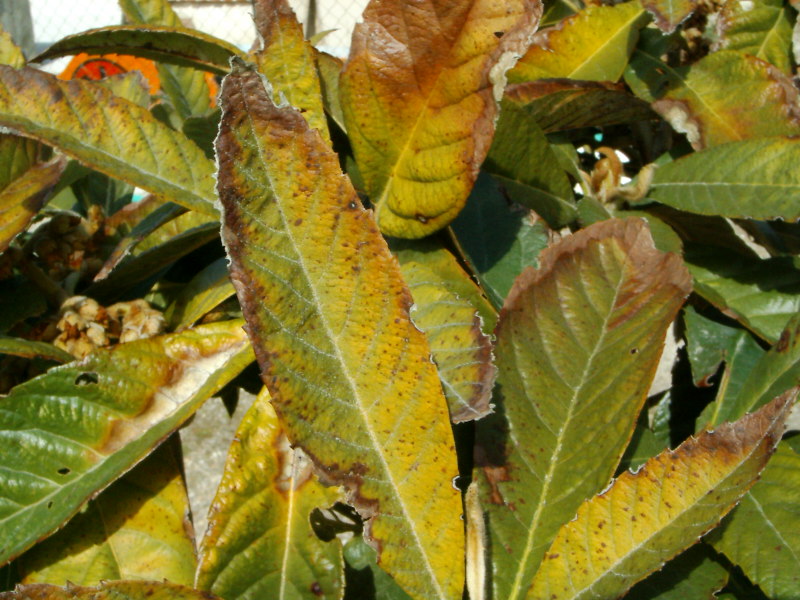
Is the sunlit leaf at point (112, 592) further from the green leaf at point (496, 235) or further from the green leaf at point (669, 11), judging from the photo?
the green leaf at point (669, 11)

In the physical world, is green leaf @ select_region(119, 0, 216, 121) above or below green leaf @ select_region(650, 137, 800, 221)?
above

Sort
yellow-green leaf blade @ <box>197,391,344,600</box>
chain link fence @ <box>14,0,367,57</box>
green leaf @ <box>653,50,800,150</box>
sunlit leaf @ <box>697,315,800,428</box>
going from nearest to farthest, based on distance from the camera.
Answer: yellow-green leaf blade @ <box>197,391,344,600</box> < sunlit leaf @ <box>697,315,800,428</box> < green leaf @ <box>653,50,800,150</box> < chain link fence @ <box>14,0,367,57</box>

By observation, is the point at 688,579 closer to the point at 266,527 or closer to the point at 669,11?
the point at 266,527

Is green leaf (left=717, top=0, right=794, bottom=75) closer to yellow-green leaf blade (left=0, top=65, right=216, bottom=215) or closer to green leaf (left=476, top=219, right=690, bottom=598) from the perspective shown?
green leaf (left=476, top=219, right=690, bottom=598)

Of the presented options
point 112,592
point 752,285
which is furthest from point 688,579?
point 112,592

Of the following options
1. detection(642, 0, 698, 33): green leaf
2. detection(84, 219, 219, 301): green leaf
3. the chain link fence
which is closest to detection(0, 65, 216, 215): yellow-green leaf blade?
detection(84, 219, 219, 301): green leaf

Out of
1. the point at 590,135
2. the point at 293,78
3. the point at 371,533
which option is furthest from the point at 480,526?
the point at 590,135

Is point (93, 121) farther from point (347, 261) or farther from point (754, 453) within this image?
point (754, 453)
